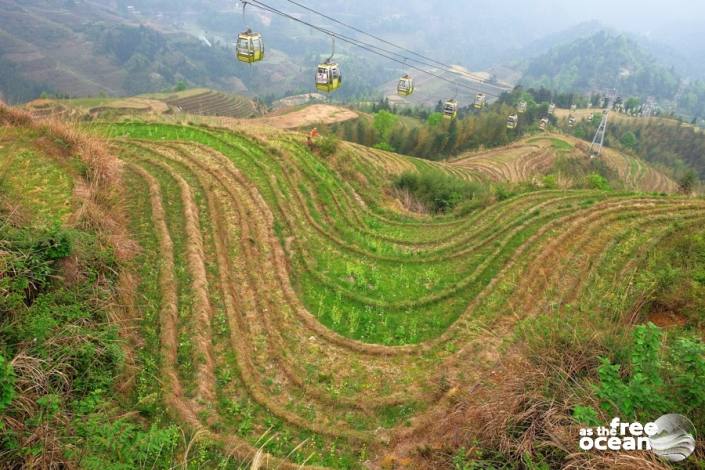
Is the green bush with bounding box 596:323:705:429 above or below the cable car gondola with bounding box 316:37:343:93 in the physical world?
below

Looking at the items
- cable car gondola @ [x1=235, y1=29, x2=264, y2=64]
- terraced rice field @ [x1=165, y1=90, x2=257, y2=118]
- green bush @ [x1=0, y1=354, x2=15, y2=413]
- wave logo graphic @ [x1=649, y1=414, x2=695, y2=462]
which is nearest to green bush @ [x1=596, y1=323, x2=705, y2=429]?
wave logo graphic @ [x1=649, y1=414, x2=695, y2=462]

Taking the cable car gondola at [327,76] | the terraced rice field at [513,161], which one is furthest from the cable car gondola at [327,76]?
the terraced rice field at [513,161]

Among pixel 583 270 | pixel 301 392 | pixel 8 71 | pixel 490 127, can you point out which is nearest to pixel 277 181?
pixel 301 392

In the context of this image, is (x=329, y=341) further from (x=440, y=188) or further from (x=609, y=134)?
(x=609, y=134)

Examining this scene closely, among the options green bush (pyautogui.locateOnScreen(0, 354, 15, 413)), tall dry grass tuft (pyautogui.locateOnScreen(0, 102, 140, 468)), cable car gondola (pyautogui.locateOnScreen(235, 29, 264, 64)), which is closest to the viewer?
green bush (pyautogui.locateOnScreen(0, 354, 15, 413))

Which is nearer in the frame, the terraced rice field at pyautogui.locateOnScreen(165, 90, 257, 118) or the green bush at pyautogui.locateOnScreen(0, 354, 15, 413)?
the green bush at pyautogui.locateOnScreen(0, 354, 15, 413)

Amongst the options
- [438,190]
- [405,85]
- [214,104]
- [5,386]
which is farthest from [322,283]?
[214,104]

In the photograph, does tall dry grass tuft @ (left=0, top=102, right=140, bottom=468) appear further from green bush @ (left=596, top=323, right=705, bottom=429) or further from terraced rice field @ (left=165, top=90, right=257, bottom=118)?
terraced rice field @ (left=165, top=90, right=257, bottom=118)
